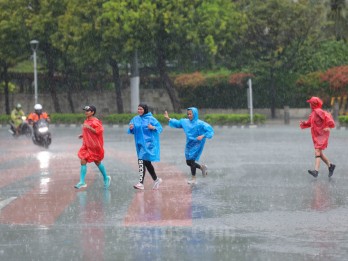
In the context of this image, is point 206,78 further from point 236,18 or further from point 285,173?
point 285,173

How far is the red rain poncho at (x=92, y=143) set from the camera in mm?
13617

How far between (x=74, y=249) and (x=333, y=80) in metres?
40.2

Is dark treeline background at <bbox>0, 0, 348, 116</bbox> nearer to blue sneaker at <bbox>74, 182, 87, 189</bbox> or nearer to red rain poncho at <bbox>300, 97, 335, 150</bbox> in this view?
red rain poncho at <bbox>300, 97, 335, 150</bbox>

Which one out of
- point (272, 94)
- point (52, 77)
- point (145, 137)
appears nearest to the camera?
point (145, 137)

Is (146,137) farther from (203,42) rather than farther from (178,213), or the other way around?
(203,42)

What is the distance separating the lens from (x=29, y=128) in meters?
32.2

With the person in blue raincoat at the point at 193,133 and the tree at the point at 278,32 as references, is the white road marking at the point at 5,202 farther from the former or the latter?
the tree at the point at 278,32

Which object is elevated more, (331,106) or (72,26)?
(72,26)

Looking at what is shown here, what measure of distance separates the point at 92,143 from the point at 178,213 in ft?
12.1

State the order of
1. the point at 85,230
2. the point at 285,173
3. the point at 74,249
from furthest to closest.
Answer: the point at 285,173, the point at 85,230, the point at 74,249

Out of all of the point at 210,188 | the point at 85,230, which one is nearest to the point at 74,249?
the point at 85,230

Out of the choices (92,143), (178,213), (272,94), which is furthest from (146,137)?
(272,94)

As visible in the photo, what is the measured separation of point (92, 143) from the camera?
539 inches

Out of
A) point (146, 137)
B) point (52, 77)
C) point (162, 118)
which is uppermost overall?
point (52, 77)
